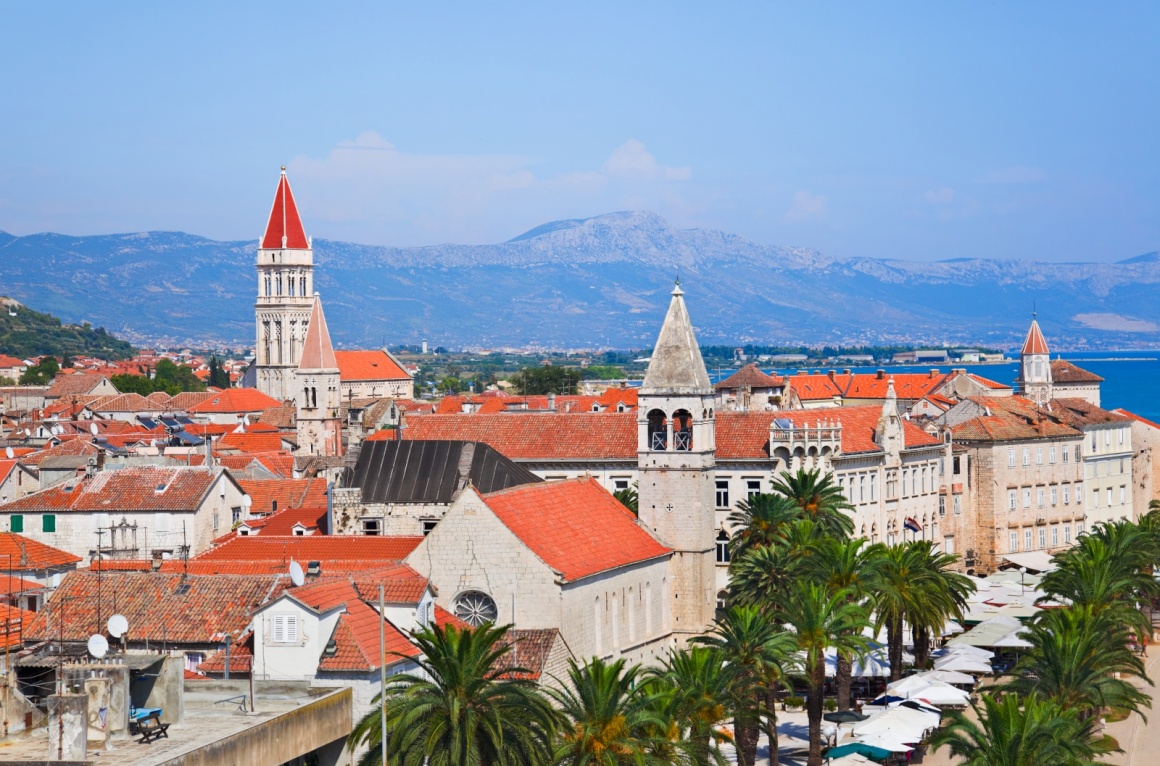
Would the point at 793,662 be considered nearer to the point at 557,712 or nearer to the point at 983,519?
the point at 557,712

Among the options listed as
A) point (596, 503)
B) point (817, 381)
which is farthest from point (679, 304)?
point (817, 381)

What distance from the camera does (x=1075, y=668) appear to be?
51.5 m

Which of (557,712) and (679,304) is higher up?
(679,304)

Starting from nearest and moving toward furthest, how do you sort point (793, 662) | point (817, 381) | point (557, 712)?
point (557, 712), point (793, 662), point (817, 381)

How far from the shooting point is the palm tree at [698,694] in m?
43.5

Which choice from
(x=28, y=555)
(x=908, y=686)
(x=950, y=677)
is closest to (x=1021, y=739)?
(x=908, y=686)

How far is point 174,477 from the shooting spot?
3145 inches

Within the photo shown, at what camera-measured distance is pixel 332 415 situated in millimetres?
140375

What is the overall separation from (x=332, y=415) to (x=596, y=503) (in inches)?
3063

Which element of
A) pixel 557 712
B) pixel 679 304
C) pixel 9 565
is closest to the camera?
pixel 557 712

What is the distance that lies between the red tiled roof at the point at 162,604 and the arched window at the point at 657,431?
1921cm

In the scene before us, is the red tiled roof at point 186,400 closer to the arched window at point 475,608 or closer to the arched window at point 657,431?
the arched window at point 657,431

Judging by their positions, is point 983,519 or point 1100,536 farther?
point 983,519


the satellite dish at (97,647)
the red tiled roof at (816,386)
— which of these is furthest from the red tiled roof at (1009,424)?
the satellite dish at (97,647)
